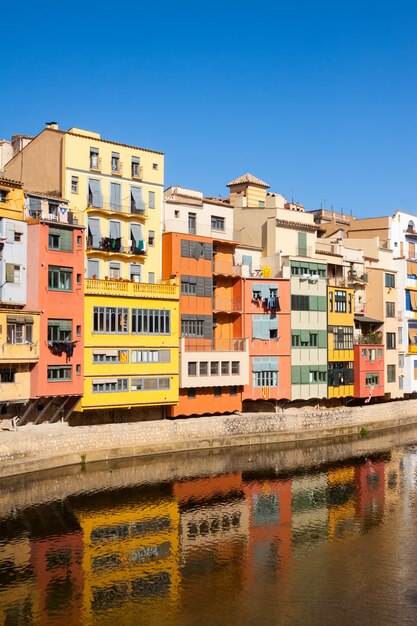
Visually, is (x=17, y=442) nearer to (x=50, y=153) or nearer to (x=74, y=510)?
(x=74, y=510)

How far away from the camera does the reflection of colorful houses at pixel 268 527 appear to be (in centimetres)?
3053

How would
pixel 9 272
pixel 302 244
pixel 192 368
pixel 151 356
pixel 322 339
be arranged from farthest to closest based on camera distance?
pixel 302 244 → pixel 322 339 → pixel 192 368 → pixel 151 356 → pixel 9 272

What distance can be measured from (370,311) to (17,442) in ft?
131

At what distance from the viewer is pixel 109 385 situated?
48781 mm

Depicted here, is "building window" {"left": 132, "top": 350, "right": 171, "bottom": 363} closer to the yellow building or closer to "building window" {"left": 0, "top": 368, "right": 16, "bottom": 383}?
the yellow building

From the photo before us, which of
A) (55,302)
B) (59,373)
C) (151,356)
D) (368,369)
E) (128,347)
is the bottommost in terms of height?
(59,373)

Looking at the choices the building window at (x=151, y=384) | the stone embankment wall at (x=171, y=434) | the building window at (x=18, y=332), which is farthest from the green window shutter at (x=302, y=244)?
the building window at (x=18, y=332)

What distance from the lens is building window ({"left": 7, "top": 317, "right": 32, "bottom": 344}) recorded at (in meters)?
43.5

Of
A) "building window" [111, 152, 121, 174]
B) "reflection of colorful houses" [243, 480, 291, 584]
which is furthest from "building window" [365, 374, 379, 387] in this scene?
"building window" [111, 152, 121, 174]

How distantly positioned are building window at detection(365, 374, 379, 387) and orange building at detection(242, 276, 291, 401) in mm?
10052

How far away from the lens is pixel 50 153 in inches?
2009

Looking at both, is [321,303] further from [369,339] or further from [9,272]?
[9,272]

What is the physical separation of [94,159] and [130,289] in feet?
30.4

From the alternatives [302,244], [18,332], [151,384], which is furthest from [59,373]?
[302,244]
